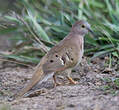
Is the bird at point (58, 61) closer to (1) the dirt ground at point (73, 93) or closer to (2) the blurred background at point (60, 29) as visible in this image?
(1) the dirt ground at point (73, 93)

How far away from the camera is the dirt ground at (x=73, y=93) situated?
3.86 meters

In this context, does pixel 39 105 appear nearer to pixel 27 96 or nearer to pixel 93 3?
pixel 27 96

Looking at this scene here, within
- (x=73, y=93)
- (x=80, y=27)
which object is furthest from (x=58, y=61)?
(x=80, y=27)

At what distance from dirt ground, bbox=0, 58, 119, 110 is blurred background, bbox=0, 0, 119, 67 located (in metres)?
0.33

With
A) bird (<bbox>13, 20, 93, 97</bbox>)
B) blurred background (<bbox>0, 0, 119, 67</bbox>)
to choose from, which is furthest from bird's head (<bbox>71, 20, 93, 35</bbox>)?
blurred background (<bbox>0, 0, 119, 67</bbox>)

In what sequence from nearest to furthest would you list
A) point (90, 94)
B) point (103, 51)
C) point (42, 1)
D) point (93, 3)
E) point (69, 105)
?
1. point (69, 105)
2. point (90, 94)
3. point (103, 51)
4. point (93, 3)
5. point (42, 1)

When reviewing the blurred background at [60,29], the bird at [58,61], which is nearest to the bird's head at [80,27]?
the bird at [58,61]

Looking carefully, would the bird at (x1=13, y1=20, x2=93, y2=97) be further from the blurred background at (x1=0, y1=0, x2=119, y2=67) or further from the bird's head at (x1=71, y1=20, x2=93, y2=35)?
the blurred background at (x1=0, y1=0, x2=119, y2=67)

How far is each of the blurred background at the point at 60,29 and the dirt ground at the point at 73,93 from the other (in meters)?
0.33

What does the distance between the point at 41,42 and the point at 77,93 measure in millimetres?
2146

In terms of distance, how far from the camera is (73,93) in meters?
4.41

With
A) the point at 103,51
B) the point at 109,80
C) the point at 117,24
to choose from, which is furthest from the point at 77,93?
the point at 117,24

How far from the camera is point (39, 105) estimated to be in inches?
158

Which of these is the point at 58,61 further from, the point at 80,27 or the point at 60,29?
the point at 60,29
